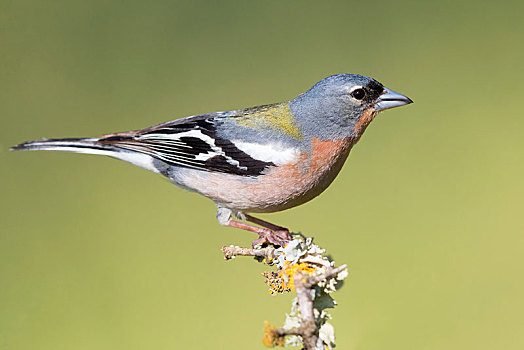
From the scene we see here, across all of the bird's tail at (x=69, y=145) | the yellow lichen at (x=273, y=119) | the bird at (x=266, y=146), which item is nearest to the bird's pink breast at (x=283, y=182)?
the bird at (x=266, y=146)

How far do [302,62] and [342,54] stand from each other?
0.27 metres

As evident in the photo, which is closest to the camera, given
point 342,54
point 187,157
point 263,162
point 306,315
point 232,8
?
point 306,315

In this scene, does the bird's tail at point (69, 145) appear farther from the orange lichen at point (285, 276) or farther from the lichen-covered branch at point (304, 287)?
the orange lichen at point (285, 276)

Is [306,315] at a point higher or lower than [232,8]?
lower

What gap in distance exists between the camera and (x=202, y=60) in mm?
3285

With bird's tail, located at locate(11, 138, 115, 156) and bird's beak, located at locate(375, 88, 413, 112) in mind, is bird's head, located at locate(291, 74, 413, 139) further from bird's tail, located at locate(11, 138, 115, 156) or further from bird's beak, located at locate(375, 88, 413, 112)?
bird's tail, located at locate(11, 138, 115, 156)

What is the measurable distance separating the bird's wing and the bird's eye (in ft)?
1.36

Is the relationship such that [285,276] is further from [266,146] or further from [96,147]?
[96,147]

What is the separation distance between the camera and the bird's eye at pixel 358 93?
78.0 inches

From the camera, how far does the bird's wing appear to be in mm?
1997

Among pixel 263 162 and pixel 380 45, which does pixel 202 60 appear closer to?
pixel 380 45

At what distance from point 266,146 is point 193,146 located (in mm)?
306

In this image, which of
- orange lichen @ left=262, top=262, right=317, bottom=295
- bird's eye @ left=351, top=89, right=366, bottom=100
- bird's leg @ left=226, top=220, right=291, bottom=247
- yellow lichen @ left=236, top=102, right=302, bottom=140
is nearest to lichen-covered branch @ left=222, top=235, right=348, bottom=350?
orange lichen @ left=262, top=262, right=317, bottom=295

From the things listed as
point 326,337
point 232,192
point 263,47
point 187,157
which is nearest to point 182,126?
point 187,157
